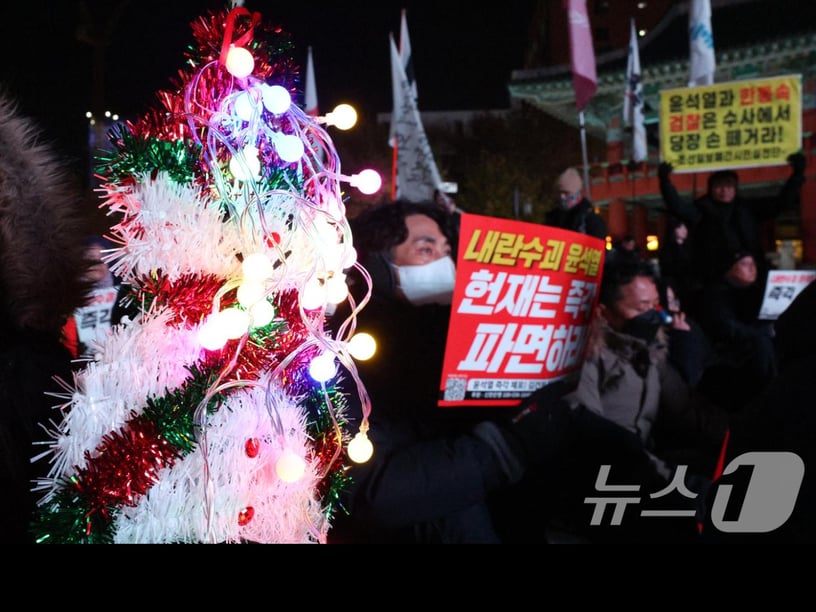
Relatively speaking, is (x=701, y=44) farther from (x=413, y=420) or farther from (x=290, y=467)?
(x=290, y=467)

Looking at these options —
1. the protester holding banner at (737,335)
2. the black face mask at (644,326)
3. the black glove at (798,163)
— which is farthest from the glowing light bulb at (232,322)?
the black glove at (798,163)

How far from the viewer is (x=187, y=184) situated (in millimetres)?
1070

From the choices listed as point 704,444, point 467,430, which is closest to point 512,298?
point 467,430

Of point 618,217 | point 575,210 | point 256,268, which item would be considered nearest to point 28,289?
point 256,268

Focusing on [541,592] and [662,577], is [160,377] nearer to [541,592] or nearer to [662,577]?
[541,592]

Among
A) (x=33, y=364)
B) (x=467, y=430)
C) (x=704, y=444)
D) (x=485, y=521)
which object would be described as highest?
(x=33, y=364)

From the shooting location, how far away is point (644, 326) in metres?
3.10

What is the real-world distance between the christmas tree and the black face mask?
231 cm

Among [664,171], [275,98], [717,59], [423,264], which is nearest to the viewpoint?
[275,98]

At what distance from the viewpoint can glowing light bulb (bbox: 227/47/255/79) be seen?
1.01 meters

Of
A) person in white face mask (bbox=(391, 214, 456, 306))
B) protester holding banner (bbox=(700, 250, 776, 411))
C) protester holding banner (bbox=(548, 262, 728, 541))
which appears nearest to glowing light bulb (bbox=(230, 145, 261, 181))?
person in white face mask (bbox=(391, 214, 456, 306))

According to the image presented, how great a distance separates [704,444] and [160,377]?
8.94 ft

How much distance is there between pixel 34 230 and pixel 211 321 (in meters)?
0.56

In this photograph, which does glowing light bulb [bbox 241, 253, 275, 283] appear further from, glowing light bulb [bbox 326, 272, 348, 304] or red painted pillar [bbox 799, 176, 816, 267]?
red painted pillar [bbox 799, 176, 816, 267]
